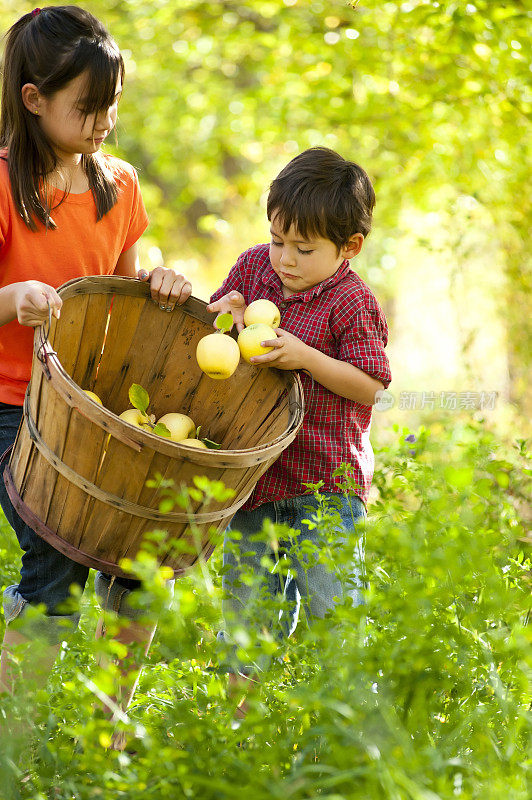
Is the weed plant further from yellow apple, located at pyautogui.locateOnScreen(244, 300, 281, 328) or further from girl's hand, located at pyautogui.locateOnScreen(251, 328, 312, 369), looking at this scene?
yellow apple, located at pyautogui.locateOnScreen(244, 300, 281, 328)

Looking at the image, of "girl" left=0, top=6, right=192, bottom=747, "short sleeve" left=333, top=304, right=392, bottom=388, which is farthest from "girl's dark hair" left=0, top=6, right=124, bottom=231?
"short sleeve" left=333, top=304, right=392, bottom=388

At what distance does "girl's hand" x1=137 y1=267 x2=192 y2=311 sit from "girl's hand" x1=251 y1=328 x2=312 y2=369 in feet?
1.00

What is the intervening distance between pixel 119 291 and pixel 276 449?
0.70 meters

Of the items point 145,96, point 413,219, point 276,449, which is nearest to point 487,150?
point 413,219

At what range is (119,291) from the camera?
215 cm

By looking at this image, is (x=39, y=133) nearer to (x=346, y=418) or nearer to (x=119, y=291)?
(x=119, y=291)

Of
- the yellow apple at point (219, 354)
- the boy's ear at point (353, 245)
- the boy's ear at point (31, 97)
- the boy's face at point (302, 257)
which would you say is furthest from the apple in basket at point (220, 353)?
the boy's ear at point (31, 97)

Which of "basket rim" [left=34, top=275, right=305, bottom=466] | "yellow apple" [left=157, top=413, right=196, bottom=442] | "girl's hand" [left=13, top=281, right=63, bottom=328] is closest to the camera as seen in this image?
"basket rim" [left=34, top=275, right=305, bottom=466]

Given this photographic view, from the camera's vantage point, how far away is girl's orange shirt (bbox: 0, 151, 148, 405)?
81.7 inches

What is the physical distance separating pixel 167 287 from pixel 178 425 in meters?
0.36

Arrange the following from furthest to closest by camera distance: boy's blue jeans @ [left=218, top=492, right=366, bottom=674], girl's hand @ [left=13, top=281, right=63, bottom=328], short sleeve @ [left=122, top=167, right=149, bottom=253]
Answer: short sleeve @ [left=122, top=167, right=149, bottom=253], boy's blue jeans @ [left=218, top=492, right=366, bottom=674], girl's hand @ [left=13, top=281, right=63, bottom=328]

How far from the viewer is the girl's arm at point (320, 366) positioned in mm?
1991

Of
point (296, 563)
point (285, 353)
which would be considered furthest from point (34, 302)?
point (296, 563)

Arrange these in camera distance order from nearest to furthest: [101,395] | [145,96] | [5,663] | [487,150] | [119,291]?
[5,663]
[119,291]
[101,395]
[487,150]
[145,96]
